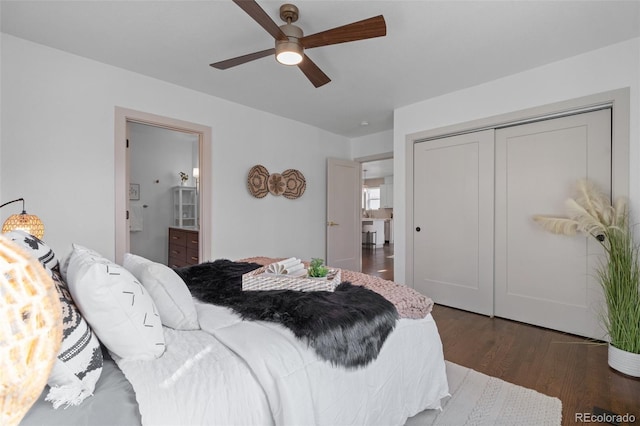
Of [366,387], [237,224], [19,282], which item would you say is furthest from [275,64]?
[19,282]

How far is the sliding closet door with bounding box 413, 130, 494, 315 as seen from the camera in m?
3.35

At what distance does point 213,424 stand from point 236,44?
104 inches

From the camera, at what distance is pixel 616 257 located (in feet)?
7.32

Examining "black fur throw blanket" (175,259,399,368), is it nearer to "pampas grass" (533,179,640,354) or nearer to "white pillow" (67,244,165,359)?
"white pillow" (67,244,165,359)

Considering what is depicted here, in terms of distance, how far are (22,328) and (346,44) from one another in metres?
2.77

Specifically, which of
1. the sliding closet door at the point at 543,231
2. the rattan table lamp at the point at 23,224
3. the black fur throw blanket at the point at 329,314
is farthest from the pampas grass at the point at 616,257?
the rattan table lamp at the point at 23,224

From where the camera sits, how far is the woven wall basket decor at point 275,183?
158 inches

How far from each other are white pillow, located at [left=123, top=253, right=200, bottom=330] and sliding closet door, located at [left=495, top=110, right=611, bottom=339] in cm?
309

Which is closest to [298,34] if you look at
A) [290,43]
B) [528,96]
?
[290,43]

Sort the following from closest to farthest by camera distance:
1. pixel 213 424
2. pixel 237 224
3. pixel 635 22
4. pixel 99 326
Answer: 1. pixel 213 424
2. pixel 99 326
3. pixel 635 22
4. pixel 237 224

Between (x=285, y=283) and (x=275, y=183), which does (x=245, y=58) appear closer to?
(x=285, y=283)

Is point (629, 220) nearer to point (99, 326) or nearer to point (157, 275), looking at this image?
point (157, 275)

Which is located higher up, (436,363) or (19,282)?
(19,282)

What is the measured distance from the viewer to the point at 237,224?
3910 millimetres
